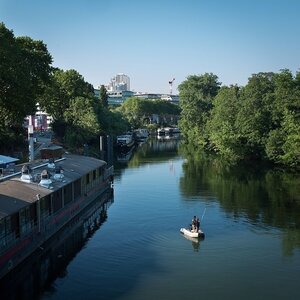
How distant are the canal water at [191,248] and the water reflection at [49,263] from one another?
45 cm

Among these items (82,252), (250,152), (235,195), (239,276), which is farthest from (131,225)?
(250,152)

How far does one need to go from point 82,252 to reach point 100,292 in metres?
8.19

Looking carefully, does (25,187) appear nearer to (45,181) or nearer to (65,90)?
(45,181)

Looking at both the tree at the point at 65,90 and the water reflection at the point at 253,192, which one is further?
the tree at the point at 65,90

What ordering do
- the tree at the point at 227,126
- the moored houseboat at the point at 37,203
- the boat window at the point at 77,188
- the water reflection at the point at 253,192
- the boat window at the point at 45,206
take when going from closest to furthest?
the moored houseboat at the point at 37,203, the boat window at the point at 45,206, the water reflection at the point at 253,192, the boat window at the point at 77,188, the tree at the point at 227,126

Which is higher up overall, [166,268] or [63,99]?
[63,99]

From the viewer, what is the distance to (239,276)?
1153 inches

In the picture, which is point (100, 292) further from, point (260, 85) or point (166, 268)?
point (260, 85)

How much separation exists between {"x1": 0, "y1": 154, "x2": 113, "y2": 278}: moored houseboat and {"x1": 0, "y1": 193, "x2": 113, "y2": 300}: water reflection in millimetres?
525

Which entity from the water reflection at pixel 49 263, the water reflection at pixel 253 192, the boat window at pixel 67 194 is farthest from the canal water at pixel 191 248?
the boat window at pixel 67 194

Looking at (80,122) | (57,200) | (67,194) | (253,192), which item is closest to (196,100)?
(80,122)

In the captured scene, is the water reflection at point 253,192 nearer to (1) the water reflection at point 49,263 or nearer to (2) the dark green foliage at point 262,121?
(2) the dark green foliage at point 262,121

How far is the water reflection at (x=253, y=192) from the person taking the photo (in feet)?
141

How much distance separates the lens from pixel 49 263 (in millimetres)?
32000
